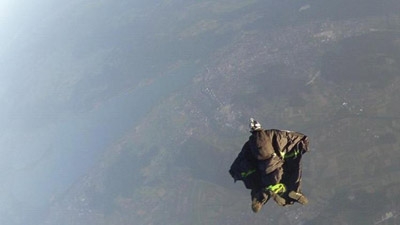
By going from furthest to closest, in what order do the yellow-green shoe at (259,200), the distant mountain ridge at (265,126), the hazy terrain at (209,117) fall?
the hazy terrain at (209,117) → the distant mountain ridge at (265,126) → the yellow-green shoe at (259,200)

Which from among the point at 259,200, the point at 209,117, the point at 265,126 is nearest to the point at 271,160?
the point at 259,200

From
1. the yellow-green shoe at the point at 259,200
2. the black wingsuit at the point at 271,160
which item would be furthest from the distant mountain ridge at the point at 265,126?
the yellow-green shoe at the point at 259,200

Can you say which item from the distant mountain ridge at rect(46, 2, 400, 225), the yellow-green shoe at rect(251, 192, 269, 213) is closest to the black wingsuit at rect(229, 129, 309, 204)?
the yellow-green shoe at rect(251, 192, 269, 213)

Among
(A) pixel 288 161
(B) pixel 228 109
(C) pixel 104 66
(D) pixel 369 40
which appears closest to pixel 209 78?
(B) pixel 228 109

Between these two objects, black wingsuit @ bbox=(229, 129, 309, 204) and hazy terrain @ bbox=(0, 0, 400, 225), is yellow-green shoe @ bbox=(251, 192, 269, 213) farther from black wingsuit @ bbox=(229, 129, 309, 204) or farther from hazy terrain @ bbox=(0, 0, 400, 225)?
hazy terrain @ bbox=(0, 0, 400, 225)

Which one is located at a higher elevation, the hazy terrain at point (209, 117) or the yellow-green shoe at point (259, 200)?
the yellow-green shoe at point (259, 200)

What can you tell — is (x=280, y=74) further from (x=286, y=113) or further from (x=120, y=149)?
(x=120, y=149)

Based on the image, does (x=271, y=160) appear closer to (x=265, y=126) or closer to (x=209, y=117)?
(x=265, y=126)

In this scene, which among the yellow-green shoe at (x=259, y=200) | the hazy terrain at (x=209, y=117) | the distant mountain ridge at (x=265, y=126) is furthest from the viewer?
the hazy terrain at (x=209, y=117)

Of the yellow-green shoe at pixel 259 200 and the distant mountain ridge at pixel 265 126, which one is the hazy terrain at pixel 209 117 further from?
the yellow-green shoe at pixel 259 200
